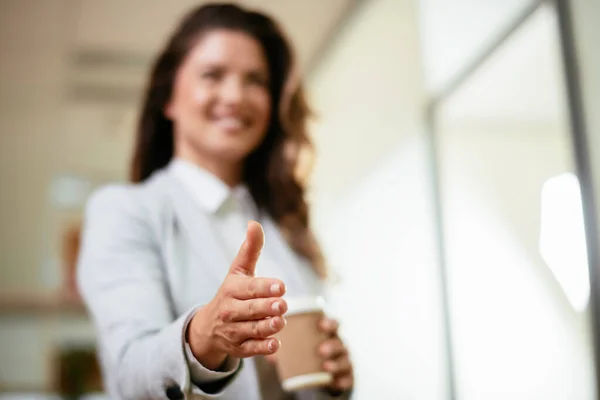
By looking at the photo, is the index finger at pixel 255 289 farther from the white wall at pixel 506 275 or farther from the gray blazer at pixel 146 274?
the white wall at pixel 506 275

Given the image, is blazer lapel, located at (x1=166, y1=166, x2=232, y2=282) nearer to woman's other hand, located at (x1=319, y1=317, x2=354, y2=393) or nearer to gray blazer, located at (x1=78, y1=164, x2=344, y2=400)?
gray blazer, located at (x1=78, y1=164, x2=344, y2=400)

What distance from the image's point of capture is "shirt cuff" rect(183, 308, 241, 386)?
514 millimetres

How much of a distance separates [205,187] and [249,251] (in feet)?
0.96

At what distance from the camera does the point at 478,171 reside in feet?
2.50

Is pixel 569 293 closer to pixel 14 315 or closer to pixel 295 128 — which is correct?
pixel 295 128

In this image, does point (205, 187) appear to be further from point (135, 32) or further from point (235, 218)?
point (135, 32)

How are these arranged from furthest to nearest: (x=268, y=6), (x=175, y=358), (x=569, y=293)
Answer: (x=268, y=6)
(x=569, y=293)
(x=175, y=358)

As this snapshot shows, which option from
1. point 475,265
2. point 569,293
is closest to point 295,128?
point 475,265

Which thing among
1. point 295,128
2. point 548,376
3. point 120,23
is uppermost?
point 120,23

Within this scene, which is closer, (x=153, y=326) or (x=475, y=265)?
(x=153, y=326)

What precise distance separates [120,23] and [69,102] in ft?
0.45

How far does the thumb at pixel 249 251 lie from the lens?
1.47 feet

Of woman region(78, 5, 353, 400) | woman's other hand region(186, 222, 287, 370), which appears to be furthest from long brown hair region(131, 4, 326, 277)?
woman's other hand region(186, 222, 287, 370)

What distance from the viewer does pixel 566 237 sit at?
27.5 inches
